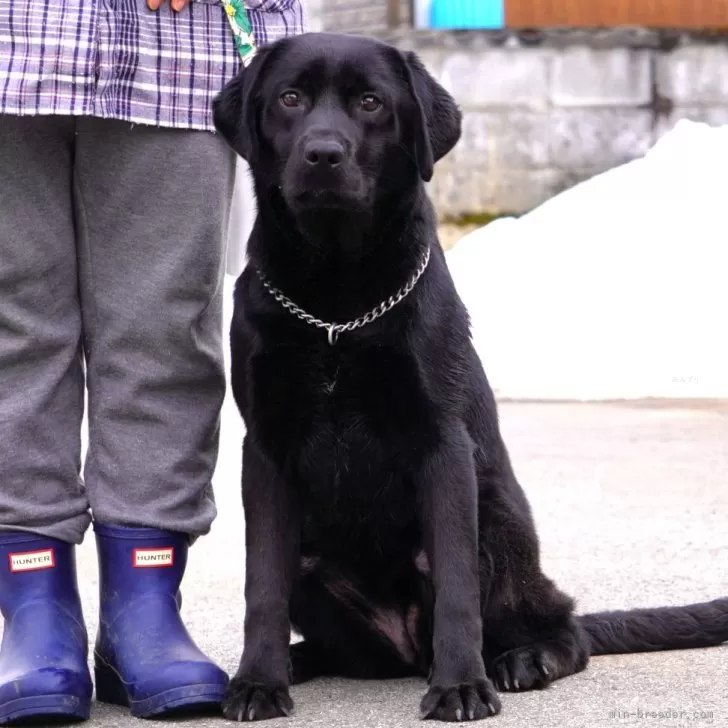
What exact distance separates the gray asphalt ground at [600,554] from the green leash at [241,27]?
1198mm

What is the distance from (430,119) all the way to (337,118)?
0.20 meters

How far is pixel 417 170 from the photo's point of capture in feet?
9.26

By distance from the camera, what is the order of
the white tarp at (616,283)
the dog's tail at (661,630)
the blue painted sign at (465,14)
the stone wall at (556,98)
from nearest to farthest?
1. the dog's tail at (661,630)
2. the white tarp at (616,283)
3. the stone wall at (556,98)
4. the blue painted sign at (465,14)

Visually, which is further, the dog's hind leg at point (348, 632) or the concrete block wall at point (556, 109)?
the concrete block wall at point (556, 109)

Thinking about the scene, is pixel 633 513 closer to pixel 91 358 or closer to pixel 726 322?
pixel 91 358

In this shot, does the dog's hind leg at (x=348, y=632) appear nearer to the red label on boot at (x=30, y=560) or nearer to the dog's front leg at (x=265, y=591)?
the dog's front leg at (x=265, y=591)

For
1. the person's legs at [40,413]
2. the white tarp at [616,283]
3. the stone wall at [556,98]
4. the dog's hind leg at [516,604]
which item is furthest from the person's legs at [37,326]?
the stone wall at [556,98]

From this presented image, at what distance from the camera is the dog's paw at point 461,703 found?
2514mm

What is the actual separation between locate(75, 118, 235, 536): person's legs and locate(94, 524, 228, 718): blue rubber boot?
5cm

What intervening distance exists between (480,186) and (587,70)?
1067mm

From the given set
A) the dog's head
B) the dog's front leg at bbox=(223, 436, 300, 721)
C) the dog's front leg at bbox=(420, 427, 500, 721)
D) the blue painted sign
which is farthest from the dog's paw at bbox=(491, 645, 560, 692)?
the blue painted sign

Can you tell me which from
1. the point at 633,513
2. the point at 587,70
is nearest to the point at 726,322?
the point at 587,70

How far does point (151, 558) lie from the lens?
2.74 metres

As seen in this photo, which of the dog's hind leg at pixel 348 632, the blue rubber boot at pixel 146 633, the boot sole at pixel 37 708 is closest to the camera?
the boot sole at pixel 37 708
